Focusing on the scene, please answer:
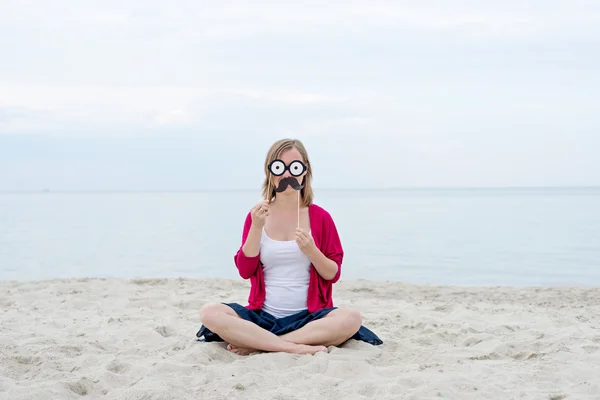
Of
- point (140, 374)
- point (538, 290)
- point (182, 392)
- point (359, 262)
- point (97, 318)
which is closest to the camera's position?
point (182, 392)

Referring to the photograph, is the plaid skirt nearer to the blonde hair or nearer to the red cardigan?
the red cardigan

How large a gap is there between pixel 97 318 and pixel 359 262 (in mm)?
8212

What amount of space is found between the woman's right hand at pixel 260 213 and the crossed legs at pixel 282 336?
25.1 inches

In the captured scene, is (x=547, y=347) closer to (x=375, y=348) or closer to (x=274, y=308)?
(x=375, y=348)

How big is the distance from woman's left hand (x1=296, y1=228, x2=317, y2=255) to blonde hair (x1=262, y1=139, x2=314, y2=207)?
1.34 ft

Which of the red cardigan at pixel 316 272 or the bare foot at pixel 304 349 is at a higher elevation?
the red cardigan at pixel 316 272

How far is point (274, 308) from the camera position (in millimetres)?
4332

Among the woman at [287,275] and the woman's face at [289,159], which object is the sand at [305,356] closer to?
the woman at [287,275]

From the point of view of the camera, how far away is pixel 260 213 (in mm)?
4047

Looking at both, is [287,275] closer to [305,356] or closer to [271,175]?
[305,356]

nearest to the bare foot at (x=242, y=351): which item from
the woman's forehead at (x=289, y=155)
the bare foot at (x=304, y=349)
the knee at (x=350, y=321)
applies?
the bare foot at (x=304, y=349)

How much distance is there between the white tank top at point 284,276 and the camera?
13.9 ft

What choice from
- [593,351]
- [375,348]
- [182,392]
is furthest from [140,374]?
[593,351]

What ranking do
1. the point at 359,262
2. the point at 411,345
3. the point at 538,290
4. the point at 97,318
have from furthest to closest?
the point at 359,262 < the point at 538,290 < the point at 97,318 < the point at 411,345
